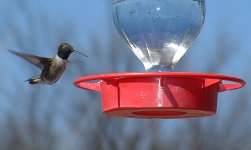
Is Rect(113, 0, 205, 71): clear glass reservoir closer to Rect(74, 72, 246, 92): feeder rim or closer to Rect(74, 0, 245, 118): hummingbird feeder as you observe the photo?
Rect(74, 0, 245, 118): hummingbird feeder

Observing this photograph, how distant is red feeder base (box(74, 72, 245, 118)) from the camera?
3663 mm

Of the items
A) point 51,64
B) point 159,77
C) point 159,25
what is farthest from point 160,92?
point 51,64

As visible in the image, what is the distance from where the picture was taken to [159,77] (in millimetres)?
3684

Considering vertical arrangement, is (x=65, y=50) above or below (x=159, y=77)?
above

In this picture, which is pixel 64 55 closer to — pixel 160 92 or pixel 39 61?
pixel 39 61

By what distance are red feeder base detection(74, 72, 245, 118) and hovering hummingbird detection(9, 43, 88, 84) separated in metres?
0.69

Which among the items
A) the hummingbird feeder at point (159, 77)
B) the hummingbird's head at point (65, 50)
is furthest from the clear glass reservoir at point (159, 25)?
the hummingbird's head at point (65, 50)

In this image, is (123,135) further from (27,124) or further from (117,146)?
(27,124)

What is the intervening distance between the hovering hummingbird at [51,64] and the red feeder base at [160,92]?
0.69m

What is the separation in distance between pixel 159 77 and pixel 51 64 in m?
1.19

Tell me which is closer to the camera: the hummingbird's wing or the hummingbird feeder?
the hummingbird feeder

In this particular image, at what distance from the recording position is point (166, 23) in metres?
4.31

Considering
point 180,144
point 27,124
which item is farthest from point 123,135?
point 27,124

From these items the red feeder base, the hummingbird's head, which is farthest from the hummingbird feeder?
the hummingbird's head
